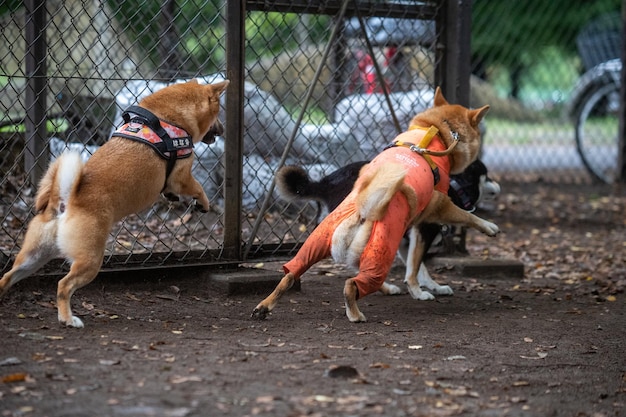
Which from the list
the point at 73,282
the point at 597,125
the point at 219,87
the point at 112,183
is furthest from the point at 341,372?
the point at 597,125

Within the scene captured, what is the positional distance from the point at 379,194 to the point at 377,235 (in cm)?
18

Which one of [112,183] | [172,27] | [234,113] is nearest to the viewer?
[112,183]

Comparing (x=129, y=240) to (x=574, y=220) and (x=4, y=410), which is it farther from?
(x=574, y=220)

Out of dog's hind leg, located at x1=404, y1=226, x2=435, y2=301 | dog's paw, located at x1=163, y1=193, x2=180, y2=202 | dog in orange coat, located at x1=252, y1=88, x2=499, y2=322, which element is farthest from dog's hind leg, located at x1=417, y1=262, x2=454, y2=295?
dog's paw, located at x1=163, y1=193, x2=180, y2=202

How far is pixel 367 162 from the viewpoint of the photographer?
4.73m

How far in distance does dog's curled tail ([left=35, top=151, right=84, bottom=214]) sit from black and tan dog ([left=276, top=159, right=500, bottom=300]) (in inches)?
47.1

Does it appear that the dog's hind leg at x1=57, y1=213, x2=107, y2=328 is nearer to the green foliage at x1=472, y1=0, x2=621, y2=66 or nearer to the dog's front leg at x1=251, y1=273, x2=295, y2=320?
the dog's front leg at x1=251, y1=273, x2=295, y2=320

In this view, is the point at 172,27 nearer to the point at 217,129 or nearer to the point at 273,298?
the point at 217,129

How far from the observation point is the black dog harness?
3.85 meters

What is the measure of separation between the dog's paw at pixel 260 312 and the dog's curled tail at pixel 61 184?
39.1 inches

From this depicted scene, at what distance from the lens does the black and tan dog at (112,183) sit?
3479 millimetres

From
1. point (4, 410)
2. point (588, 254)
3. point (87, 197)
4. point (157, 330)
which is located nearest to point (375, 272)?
point (157, 330)

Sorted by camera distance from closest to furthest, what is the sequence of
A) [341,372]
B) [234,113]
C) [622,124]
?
[341,372], [234,113], [622,124]

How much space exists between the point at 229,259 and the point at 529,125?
8.75 meters
